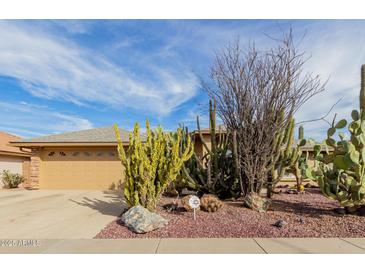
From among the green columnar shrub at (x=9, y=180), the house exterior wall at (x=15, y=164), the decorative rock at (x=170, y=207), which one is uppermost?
the house exterior wall at (x=15, y=164)

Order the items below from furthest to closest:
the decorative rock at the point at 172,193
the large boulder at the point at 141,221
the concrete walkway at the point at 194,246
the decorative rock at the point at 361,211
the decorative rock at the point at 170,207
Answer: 1. the decorative rock at the point at 172,193
2. the decorative rock at the point at 170,207
3. the decorative rock at the point at 361,211
4. the large boulder at the point at 141,221
5. the concrete walkway at the point at 194,246

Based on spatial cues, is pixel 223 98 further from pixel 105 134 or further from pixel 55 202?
pixel 105 134

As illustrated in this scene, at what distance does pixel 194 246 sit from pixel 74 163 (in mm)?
11013

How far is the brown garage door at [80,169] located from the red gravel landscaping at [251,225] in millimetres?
7135

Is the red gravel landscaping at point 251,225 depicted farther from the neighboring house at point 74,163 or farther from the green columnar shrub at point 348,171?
the neighboring house at point 74,163

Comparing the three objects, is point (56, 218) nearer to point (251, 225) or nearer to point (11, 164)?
point (251, 225)

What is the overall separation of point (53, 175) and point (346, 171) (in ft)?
44.7

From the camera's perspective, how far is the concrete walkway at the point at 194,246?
378 centimetres

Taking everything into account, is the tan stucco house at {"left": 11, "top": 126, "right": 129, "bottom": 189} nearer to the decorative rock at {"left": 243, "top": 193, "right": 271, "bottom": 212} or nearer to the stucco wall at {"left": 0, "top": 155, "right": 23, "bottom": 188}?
the stucco wall at {"left": 0, "top": 155, "right": 23, "bottom": 188}

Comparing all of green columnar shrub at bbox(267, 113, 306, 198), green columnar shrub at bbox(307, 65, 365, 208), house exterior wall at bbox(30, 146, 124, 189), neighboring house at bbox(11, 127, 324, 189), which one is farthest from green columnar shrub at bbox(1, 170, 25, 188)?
green columnar shrub at bbox(307, 65, 365, 208)

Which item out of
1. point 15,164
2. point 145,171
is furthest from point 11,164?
point 145,171

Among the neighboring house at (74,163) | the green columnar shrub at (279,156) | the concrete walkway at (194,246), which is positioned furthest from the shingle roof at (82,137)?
the concrete walkway at (194,246)

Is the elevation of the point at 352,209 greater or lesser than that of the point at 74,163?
lesser

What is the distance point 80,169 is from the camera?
12.9 m
